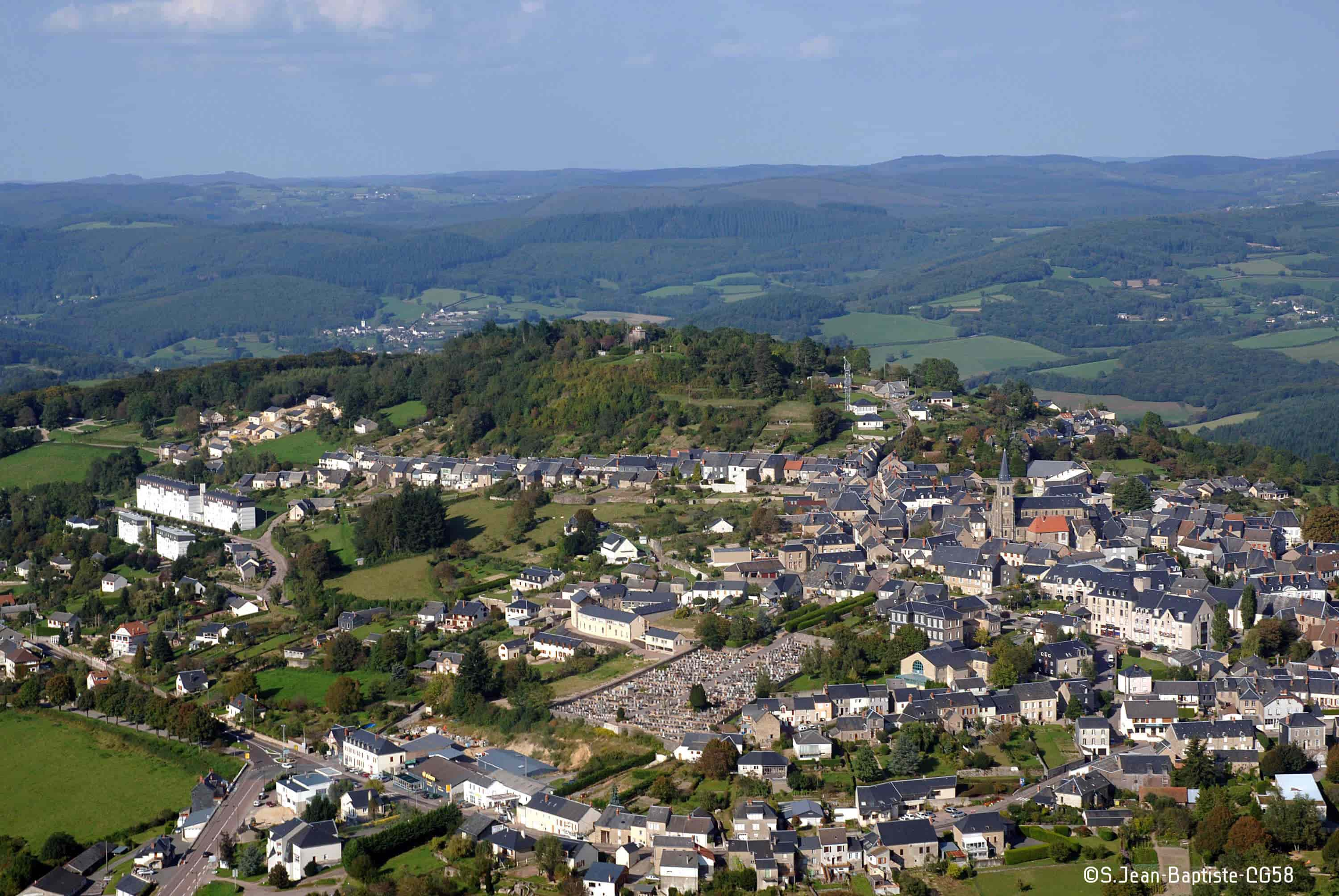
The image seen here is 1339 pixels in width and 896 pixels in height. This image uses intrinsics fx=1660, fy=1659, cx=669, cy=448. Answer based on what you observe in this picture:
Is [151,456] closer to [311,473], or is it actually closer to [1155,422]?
[311,473]

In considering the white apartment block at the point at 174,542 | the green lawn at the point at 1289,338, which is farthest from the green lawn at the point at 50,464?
the green lawn at the point at 1289,338

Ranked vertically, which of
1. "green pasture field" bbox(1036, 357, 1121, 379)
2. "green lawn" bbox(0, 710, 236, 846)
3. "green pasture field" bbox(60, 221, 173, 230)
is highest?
"green pasture field" bbox(60, 221, 173, 230)

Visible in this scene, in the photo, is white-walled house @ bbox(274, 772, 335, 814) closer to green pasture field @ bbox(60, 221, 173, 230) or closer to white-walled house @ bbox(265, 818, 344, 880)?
white-walled house @ bbox(265, 818, 344, 880)

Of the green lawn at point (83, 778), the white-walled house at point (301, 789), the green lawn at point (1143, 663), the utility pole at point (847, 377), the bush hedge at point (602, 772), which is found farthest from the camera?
the utility pole at point (847, 377)

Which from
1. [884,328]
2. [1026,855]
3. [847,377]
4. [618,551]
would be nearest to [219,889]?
[1026,855]

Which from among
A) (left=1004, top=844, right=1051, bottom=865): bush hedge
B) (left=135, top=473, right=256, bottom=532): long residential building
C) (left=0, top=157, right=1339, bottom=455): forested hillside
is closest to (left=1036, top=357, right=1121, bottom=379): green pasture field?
(left=0, top=157, right=1339, bottom=455): forested hillside

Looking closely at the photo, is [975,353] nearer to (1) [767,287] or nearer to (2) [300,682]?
(1) [767,287]

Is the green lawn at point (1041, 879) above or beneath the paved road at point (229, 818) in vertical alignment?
above

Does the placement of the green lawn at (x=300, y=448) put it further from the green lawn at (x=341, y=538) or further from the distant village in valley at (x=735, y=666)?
the green lawn at (x=341, y=538)
